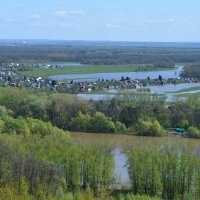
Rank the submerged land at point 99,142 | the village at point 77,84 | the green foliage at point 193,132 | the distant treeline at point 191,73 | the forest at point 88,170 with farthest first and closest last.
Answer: the distant treeline at point 191,73 < the village at point 77,84 < the green foliage at point 193,132 < the submerged land at point 99,142 < the forest at point 88,170

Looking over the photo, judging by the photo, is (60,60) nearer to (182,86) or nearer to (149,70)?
(149,70)

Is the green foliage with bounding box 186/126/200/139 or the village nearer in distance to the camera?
the green foliage with bounding box 186/126/200/139

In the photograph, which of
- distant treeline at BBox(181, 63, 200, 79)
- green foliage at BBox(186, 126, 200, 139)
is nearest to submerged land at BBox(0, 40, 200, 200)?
green foliage at BBox(186, 126, 200, 139)

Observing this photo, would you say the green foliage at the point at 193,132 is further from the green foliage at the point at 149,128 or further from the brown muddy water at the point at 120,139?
the green foliage at the point at 149,128

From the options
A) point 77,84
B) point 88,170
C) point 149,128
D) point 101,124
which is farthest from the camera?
point 77,84

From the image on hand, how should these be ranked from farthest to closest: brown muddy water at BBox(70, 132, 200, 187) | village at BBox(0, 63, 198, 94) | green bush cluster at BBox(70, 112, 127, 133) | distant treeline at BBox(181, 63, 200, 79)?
distant treeline at BBox(181, 63, 200, 79) < village at BBox(0, 63, 198, 94) < green bush cluster at BBox(70, 112, 127, 133) < brown muddy water at BBox(70, 132, 200, 187)

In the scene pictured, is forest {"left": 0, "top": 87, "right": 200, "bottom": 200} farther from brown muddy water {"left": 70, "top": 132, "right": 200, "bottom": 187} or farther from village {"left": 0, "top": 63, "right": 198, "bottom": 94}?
village {"left": 0, "top": 63, "right": 198, "bottom": 94}

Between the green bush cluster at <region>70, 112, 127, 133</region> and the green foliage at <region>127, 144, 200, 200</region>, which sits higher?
the green foliage at <region>127, 144, 200, 200</region>

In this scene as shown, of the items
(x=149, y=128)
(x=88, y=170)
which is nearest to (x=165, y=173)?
(x=88, y=170)

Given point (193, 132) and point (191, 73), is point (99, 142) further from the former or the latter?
point (191, 73)

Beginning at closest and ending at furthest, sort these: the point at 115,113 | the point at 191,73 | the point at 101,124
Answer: the point at 101,124 < the point at 115,113 < the point at 191,73

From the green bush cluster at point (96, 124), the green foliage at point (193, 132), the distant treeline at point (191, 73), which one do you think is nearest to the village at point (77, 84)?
the distant treeline at point (191, 73)
